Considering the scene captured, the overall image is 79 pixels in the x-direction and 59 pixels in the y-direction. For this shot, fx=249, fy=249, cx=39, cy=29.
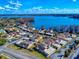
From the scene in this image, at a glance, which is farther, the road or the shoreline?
the shoreline

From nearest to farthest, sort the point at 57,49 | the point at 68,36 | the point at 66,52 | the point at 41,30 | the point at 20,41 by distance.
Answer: the point at 66,52 → the point at 57,49 → the point at 20,41 → the point at 68,36 → the point at 41,30

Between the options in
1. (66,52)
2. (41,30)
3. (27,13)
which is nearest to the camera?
(66,52)

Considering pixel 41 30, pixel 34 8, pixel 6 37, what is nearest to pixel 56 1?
pixel 34 8

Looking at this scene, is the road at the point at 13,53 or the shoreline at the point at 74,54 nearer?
the road at the point at 13,53

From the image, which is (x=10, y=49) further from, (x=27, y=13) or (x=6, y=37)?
(x=27, y=13)

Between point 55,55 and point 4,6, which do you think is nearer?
point 55,55

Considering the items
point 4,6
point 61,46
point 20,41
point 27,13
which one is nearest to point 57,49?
point 61,46

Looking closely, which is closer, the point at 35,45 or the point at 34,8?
the point at 35,45

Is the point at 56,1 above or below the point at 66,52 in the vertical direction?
above

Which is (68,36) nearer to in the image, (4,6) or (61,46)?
(61,46)
